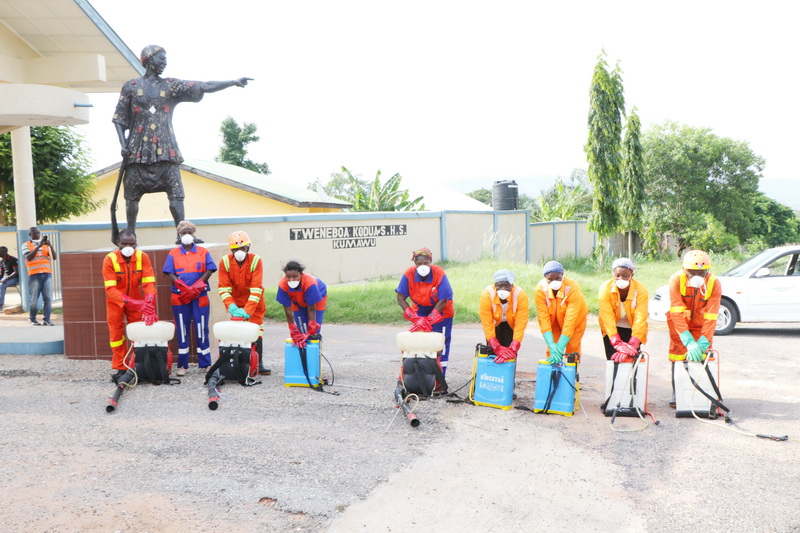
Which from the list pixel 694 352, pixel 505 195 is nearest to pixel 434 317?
pixel 694 352

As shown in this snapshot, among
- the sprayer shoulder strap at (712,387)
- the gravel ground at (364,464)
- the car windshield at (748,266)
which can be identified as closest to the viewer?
the gravel ground at (364,464)

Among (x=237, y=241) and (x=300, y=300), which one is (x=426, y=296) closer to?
(x=300, y=300)

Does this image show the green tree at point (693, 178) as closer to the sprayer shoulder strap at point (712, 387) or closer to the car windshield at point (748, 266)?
the car windshield at point (748, 266)

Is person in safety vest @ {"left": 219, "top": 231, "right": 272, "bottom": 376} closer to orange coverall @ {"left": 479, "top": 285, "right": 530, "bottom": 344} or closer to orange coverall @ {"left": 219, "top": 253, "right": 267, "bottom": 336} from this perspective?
orange coverall @ {"left": 219, "top": 253, "right": 267, "bottom": 336}

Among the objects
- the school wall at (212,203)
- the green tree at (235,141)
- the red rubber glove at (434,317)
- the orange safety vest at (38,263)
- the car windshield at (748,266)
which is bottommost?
the red rubber glove at (434,317)

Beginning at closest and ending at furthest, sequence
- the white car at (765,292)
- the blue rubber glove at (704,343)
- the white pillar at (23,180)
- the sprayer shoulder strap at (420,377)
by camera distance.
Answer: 1. the blue rubber glove at (704,343)
2. the sprayer shoulder strap at (420,377)
3. the white car at (765,292)
4. the white pillar at (23,180)

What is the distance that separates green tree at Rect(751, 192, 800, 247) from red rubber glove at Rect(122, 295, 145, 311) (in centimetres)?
4761

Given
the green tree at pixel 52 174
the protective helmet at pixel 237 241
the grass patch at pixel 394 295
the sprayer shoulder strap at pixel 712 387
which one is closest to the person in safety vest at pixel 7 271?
the grass patch at pixel 394 295

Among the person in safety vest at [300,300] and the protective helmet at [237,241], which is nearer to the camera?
the person in safety vest at [300,300]

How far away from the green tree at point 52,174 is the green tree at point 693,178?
25.3m

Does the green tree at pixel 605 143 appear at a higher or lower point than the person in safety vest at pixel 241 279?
higher

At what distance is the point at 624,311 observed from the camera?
714 centimetres

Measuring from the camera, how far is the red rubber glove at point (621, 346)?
22.4ft

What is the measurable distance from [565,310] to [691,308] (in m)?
1.33
